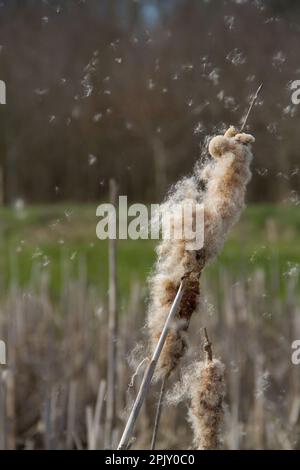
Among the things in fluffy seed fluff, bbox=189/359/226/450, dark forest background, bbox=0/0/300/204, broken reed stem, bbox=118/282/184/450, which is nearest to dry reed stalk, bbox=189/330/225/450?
fluffy seed fluff, bbox=189/359/226/450

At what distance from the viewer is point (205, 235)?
1176 mm

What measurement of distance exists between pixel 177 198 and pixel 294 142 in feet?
31.5

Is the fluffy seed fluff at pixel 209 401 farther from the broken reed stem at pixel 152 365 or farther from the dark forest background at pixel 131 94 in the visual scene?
the dark forest background at pixel 131 94

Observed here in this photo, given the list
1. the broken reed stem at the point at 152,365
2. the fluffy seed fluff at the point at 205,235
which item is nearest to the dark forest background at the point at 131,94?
the fluffy seed fluff at the point at 205,235

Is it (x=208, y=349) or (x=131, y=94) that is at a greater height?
(x=131, y=94)

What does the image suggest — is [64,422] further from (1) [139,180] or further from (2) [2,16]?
(1) [139,180]

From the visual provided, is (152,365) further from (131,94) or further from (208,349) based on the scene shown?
(131,94)

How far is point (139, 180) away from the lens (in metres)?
13.6

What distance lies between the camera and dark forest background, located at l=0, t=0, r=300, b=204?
26.1ft

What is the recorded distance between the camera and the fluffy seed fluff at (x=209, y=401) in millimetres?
1283

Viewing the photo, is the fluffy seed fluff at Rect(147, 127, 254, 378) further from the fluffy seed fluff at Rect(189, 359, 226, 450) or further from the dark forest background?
the dark forest background

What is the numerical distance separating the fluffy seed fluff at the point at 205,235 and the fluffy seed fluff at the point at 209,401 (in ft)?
0.19

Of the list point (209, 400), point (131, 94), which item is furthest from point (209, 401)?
point (131, 94)

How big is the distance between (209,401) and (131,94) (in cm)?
1039
